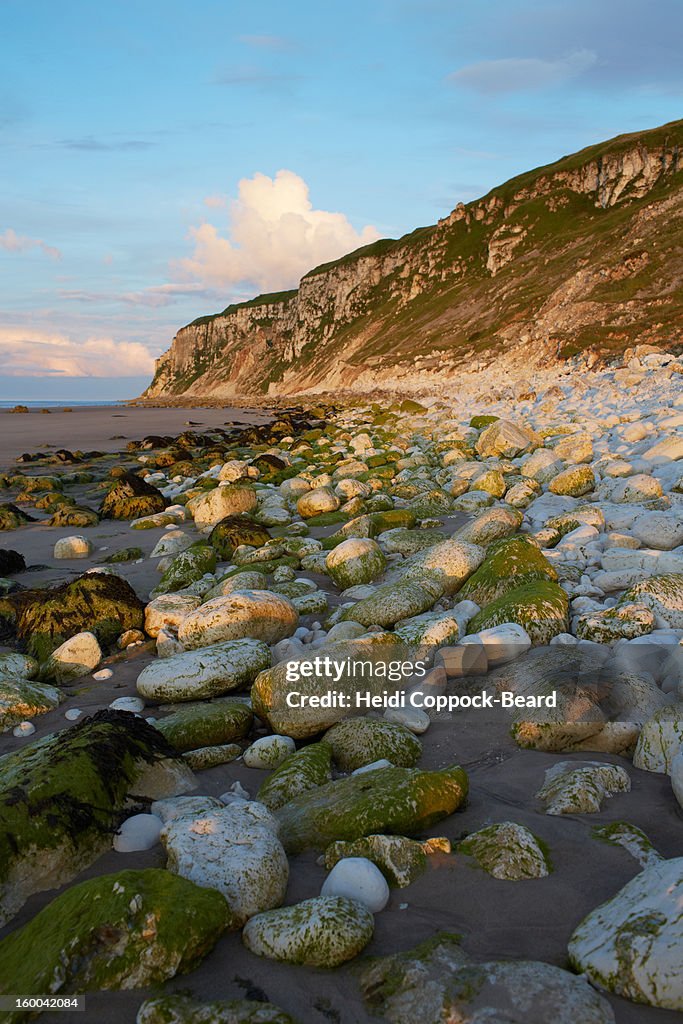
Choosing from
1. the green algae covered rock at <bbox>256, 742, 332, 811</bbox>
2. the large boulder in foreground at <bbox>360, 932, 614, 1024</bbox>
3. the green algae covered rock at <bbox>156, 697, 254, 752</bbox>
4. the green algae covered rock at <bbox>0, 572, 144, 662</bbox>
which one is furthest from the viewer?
the green algae covered rock at <bbox>0, 572, 144, 662</bbox>

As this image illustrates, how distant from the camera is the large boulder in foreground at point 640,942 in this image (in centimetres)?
202

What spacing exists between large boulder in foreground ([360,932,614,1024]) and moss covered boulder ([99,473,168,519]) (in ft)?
33.2

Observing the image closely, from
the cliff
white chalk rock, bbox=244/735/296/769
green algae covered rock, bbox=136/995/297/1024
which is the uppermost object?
the cliff

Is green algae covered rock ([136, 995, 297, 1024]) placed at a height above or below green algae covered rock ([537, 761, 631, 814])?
above

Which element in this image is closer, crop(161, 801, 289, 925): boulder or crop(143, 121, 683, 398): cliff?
crop(161, 801, 289, 925): boulder

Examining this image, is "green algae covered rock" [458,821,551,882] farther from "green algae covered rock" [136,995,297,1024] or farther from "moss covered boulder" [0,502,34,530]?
"moss covered boulder" [0,502,34,530]

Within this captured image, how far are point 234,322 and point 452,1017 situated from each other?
439ft

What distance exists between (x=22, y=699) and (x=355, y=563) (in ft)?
11.1

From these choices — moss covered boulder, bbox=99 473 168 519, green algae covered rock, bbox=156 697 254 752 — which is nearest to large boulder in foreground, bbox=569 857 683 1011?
green algae covered rock, bbox=156 697 254 752

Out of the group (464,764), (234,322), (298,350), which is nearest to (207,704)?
(464,764)

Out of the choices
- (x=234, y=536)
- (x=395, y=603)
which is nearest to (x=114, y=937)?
(x=395, y=603)

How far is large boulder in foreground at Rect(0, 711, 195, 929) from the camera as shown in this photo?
280 cm

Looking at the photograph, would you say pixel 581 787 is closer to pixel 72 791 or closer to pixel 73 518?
pixel 72 791

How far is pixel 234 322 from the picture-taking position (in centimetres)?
A: 12862
